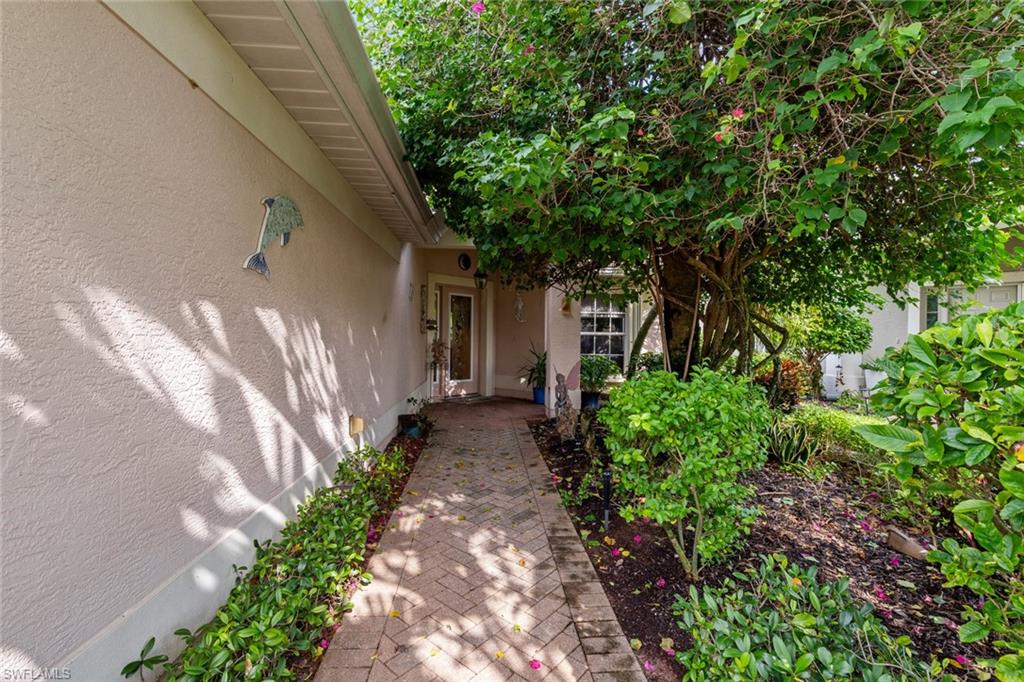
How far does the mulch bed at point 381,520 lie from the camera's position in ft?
6.48

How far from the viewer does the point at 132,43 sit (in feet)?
5.20

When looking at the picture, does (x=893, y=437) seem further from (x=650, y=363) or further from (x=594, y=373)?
(x=650, y=363)

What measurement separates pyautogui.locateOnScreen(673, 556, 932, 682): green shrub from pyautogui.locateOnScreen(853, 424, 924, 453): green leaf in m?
0.77

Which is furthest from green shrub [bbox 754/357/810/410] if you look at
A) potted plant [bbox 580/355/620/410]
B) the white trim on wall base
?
the white trim on wall base

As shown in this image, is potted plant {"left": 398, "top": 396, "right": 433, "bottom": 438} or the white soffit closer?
the white soffit

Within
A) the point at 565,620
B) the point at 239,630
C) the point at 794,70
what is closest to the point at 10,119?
the point at 239,630

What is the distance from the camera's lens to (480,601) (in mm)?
2516

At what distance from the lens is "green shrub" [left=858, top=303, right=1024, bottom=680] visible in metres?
1.25

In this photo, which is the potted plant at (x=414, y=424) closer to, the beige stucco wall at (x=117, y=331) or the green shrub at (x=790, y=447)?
the beige stucco wall at (x=117, y=331)

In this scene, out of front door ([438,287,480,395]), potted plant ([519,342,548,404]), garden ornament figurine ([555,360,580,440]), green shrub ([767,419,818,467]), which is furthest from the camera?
front door ([438,287,480,395])

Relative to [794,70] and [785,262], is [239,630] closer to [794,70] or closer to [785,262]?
[794,70]

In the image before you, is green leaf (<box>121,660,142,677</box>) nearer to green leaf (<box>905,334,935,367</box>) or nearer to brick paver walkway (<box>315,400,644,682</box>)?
brick paver walkway (<box>315,400,644,682</box>)

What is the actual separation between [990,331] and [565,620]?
2383 millimetres

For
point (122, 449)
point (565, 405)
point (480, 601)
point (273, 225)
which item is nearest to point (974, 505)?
point (480, 601)
